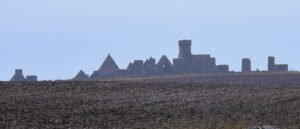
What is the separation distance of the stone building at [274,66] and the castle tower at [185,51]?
728 centimetres

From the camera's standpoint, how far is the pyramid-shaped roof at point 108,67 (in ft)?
291

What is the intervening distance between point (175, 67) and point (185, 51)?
5.65ft

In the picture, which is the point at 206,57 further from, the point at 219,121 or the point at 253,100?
the point at 219,121

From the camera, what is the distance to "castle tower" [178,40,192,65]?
8894 cm

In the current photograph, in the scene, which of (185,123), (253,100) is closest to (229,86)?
(253,100)

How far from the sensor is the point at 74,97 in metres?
40.7

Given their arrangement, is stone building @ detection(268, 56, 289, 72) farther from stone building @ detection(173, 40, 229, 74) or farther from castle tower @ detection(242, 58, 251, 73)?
stone building @ detection(173, 40, 229, 74)

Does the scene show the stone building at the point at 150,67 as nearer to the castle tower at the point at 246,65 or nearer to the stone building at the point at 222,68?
the stone building at the point at 222,68

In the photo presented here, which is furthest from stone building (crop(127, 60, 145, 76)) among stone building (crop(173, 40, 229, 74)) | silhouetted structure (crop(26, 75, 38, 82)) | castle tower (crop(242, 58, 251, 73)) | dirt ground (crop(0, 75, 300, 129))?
dirt ground (crop(0, 75, 300, 129))

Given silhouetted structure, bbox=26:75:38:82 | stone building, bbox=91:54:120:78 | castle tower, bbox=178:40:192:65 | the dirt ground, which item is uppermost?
castle tower, bbox=178:40:192:65

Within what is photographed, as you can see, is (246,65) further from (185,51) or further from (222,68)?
(185,51)

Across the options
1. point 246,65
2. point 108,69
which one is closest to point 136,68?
point 108,69

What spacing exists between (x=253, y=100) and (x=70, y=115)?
31.4 feet

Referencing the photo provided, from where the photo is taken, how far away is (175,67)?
8944 cm
